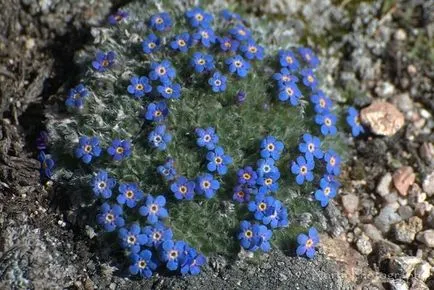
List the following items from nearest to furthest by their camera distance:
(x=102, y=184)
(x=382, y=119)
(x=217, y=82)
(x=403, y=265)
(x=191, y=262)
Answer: (x=191, y=262), (x=102, y=184), (x=403, y=265), (x=217, y=82), (x=382, y=119)

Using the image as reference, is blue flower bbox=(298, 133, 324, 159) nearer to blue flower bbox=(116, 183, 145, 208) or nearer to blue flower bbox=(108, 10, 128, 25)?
blue flower bbox=(116, 183, 145, 208)

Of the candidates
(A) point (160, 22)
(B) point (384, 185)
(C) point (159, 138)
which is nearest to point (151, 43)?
(A) point (160, 22)

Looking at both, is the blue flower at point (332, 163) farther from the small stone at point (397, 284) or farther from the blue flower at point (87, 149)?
the blue flower at point (87, 149)

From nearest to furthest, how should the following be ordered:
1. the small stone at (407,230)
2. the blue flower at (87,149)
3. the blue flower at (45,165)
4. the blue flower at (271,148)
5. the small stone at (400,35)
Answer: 1. the blue flower at (87,149)
2. the blue flower at (271,148)
3. the blue flower at (45,165)
4. the small stone at (407,230)
5. the small stone at (400,35)

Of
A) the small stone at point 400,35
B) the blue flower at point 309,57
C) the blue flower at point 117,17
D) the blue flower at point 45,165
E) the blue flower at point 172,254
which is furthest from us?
the small stone at point 400,35

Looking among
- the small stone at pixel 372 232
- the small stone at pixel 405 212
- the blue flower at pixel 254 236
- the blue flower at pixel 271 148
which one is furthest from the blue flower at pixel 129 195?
the small stone at pixel 405 212

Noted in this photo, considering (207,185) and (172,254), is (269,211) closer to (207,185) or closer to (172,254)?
(207,185)

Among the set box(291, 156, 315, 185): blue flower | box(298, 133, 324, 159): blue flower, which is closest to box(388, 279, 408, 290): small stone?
box(291, 156, 315, 185): blue flower
